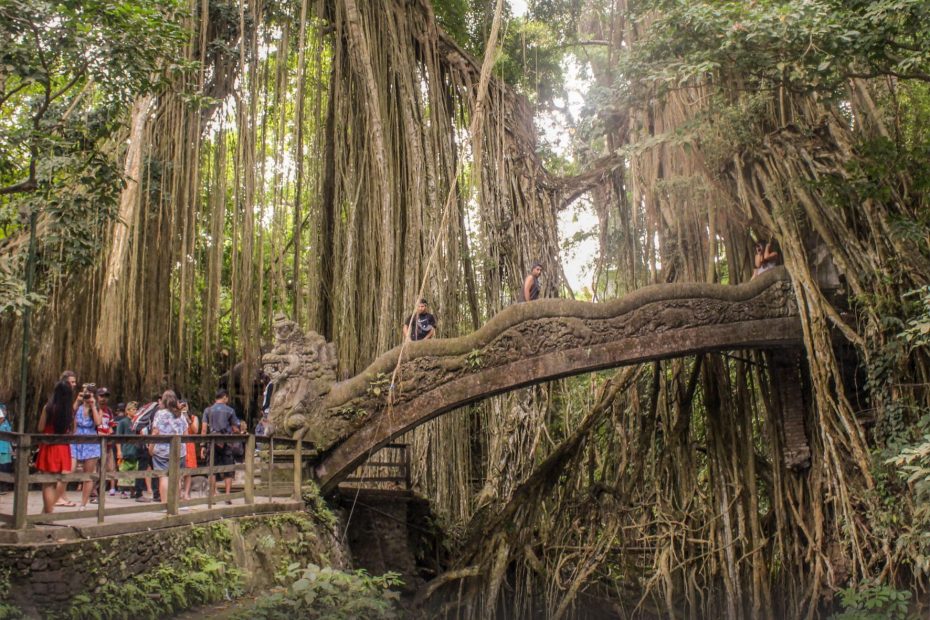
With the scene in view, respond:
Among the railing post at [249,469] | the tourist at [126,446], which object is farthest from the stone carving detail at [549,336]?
the tourist at [126,446]

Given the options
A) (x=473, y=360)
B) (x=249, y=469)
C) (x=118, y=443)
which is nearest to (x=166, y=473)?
(x=118, y=443)

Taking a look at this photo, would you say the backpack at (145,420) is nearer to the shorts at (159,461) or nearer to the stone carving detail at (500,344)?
the shorts at (159,461)

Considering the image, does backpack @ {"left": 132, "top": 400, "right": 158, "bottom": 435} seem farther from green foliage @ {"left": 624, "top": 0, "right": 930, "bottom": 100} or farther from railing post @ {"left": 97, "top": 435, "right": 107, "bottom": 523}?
green foliage @ {"left": 624, "top": 0, "right": 930, "bottom": 100}

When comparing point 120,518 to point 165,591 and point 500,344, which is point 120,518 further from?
point 500,344

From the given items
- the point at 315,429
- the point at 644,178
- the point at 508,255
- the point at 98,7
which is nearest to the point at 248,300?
the point at 315,429

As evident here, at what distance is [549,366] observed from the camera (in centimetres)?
722

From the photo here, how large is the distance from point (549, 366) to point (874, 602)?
2.89 metres

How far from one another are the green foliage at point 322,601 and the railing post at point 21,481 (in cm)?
128

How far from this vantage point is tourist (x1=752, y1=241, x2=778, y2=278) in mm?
7883

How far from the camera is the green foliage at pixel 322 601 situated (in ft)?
17.4

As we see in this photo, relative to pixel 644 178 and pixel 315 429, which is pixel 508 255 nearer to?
pixel 644 178

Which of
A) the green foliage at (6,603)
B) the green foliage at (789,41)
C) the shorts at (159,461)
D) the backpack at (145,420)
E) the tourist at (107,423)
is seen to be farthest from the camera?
the tourist at (107,423)

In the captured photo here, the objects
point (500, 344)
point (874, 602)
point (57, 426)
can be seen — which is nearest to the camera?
point (57, 426)

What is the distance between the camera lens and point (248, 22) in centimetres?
948
